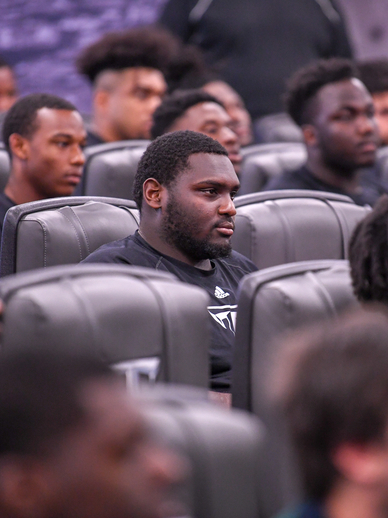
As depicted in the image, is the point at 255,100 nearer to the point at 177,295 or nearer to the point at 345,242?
the point at 345,242

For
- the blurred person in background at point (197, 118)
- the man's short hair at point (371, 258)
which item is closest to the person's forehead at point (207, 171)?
the man's short hair at point (371, 258)

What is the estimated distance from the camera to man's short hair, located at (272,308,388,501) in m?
0.77

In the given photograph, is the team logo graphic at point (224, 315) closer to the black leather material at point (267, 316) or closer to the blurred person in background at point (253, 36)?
the black leather material at point (267, 316)

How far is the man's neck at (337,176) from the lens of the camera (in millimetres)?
3479

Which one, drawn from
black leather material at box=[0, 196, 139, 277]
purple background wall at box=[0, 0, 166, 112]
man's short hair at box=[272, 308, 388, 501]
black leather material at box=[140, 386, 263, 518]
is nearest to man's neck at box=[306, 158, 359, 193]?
black leather material at box=[0, 196, 139, 277]

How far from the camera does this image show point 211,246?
6.88 feet

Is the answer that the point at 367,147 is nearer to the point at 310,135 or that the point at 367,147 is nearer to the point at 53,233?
the point at 310,135

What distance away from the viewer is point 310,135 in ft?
11.8

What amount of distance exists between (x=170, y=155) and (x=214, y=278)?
33 centimetres

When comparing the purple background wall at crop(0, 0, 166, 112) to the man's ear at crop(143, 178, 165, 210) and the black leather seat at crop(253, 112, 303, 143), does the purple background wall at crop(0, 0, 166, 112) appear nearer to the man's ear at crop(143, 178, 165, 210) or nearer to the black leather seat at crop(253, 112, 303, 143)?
the black leather seat at crop(253, 112, 303, 143)

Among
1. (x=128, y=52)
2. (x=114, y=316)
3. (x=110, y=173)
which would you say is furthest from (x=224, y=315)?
(x=128, y=52)

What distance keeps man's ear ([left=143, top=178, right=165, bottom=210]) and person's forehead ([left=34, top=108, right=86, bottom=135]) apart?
0.88m

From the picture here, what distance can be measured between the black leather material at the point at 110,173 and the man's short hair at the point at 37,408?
2.32 metres

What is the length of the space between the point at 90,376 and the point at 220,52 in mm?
4207
